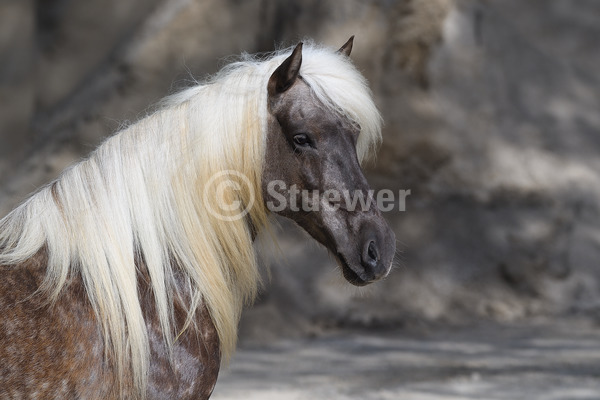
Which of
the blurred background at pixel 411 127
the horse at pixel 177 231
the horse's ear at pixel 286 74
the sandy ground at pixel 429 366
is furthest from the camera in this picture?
the blurred background at pixel 411 127

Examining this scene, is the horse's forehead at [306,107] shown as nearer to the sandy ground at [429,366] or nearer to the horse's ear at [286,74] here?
the horse's ear at [286,74]

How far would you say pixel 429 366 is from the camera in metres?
5.64

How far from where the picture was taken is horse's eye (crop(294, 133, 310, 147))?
2.62 meters

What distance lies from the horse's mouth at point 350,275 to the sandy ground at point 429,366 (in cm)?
247

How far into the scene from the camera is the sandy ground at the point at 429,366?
4992 millimetres

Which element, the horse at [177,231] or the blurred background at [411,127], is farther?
the blurred background at [411,127]

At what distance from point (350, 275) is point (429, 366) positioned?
10.7 ft

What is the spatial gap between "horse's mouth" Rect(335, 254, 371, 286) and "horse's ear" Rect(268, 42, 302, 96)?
2.02 feet

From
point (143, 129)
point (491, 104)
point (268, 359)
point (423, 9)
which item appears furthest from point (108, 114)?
point (143, 129)

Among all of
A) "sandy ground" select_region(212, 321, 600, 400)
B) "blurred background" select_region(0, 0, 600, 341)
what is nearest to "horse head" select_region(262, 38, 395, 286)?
"sandy ground" select_region(212, 321, 600, 400)

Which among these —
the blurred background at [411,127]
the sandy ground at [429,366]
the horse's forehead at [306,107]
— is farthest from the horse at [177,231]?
the blurred background at [411,127]

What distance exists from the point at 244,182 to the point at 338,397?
2704 mm

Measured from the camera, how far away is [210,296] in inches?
98.3

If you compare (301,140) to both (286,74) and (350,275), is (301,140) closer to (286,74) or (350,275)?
(286,74)
